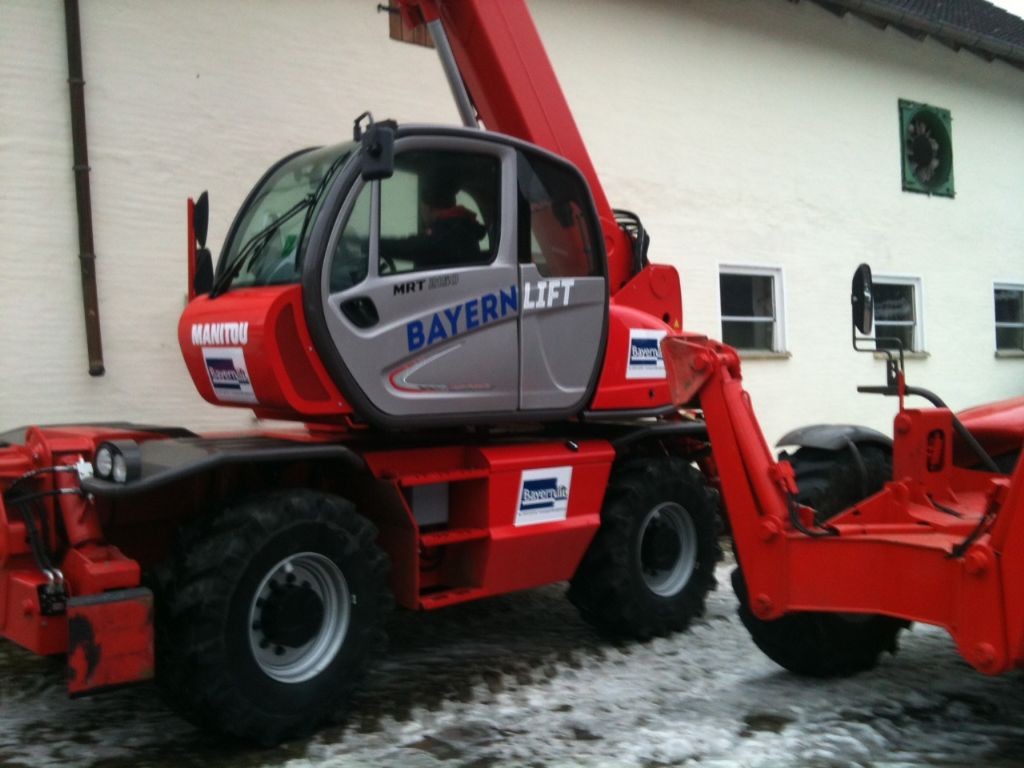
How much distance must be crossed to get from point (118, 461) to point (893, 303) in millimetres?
11372

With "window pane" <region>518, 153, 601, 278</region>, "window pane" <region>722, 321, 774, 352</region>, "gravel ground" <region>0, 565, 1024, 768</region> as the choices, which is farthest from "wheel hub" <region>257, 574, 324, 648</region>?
"window pane" <region>722, 321, 774, 352</region>

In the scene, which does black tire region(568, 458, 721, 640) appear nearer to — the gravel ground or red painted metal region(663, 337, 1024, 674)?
the gravel ground

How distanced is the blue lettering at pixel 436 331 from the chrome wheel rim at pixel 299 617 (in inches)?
45.0

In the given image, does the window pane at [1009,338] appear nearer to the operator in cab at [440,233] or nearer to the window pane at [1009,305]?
the window pane at [1009,305]

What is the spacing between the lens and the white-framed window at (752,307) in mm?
11594

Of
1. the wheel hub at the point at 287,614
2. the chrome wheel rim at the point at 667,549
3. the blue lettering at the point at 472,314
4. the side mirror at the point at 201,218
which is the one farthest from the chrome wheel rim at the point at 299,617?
the chrome wheel rim at the point at 667,549

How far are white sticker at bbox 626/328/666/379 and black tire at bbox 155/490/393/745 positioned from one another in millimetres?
2053

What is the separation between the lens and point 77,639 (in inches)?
152

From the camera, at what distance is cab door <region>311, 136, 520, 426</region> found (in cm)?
483

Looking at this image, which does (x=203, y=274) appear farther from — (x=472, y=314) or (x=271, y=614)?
(x=271, y=614)

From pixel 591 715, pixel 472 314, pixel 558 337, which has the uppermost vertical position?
pixel 472 314

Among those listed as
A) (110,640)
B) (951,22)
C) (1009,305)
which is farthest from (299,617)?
(1009,305)

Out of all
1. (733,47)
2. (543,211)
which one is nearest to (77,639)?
(543,211)

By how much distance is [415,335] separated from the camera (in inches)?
196
